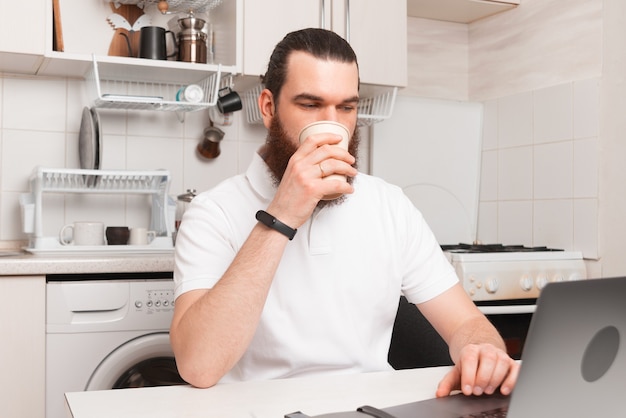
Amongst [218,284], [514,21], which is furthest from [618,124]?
[218,284]

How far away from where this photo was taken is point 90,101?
2453 mm


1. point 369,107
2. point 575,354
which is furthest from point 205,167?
point 575,354

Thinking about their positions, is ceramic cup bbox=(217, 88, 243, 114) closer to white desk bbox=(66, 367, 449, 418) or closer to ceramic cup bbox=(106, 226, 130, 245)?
ceramic cup bbox=(106, 226, 130, 245)

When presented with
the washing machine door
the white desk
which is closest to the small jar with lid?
the washing machine door

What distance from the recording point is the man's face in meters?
1.32

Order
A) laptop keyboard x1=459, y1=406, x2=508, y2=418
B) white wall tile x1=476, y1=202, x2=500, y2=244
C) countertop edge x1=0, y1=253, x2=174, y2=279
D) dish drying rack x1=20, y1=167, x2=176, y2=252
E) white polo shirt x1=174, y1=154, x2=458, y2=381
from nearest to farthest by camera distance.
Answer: laptop keyboard x1=459, y1=406, x2=508, y2=418, white polo shirt x1=174, y1=154, x2=458, y2=381, countertop edge x1=0, y1=253, x2=174, y2=279, dish drying rack x1=20, y1=167, x2=176, y2=252, white wall tile x1=476, y1=202, x2=500, y2=244

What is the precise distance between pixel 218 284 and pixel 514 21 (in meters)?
2.18

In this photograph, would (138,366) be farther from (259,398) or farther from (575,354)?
(575,354)

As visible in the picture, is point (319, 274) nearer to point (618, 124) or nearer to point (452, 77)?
point (618, 124)

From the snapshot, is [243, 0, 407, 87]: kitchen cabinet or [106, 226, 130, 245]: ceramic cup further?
[243, 0, 407, 87]: kitchen cabinet

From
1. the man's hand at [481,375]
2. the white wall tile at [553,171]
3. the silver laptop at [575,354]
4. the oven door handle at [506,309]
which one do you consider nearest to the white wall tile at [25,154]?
the oven door handle at [506,309]

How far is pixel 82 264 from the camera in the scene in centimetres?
190

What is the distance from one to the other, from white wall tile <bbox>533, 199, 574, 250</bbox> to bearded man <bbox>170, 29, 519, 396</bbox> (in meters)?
1.30

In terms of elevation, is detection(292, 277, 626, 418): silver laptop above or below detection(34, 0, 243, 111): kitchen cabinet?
below
